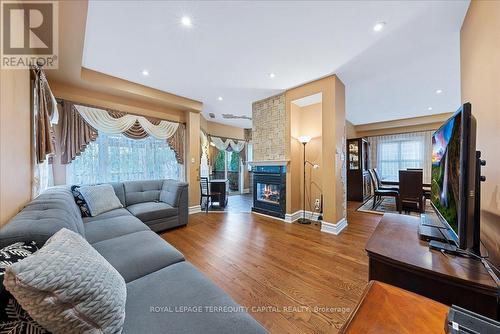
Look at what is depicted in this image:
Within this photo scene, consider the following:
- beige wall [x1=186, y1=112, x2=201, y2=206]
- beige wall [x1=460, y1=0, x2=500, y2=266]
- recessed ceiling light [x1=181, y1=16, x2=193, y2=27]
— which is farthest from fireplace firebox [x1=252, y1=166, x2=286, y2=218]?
recessed ceiling light [x1=181, y1=16, x2=193, y2=27]

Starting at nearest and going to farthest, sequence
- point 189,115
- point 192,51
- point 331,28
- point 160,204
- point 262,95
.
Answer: point 331,28, point 192,51, point 160,204, point 262,95, point 189,115

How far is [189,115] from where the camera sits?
440 centimetres

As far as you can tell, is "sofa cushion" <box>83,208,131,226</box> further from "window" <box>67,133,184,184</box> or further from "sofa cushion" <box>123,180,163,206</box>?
"window" <box>67,133,184,184</box>

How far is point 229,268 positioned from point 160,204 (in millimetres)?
1819

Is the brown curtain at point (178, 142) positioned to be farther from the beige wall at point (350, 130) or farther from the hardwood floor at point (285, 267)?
the beige wall at point (350, 130)

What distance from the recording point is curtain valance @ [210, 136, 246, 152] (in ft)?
20.7

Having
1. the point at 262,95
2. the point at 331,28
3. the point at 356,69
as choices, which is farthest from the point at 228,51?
the point at 356,69

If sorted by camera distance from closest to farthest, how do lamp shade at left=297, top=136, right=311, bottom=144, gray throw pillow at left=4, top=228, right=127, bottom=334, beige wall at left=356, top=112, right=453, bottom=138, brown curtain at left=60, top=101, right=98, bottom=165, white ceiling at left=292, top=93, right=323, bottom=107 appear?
gray throw pillow at left=4, top=228, right=127, bottom=334 → brown curtain at left=60, top=101, right=98, bottom=165 → white ceiling at left=292, top=93, right=323, bottom=107 → lamp shade at left=297, top=136, right=311, bottom=144 → beige wall at left=356, top=112, right=453, bottom=138

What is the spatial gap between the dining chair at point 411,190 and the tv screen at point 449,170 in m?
3.21

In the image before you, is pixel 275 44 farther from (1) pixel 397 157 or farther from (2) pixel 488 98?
(1) pixel 397 157

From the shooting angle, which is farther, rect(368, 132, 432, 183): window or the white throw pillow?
rect(368, 132, 432, 183): window

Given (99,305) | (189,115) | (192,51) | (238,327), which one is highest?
(192,51)

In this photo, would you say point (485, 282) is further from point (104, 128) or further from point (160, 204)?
point (104, 128)

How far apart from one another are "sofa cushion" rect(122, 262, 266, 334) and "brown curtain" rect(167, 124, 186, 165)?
136 inches
